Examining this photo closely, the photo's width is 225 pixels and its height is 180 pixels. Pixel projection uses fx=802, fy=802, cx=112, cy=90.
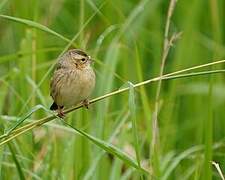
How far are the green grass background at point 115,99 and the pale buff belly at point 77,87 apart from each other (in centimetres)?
9

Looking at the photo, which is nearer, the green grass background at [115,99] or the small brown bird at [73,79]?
the green grass background at [115,99]

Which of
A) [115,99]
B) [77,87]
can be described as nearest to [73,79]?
[77,87]

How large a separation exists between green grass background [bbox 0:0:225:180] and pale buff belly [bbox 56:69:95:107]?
9 centimetres

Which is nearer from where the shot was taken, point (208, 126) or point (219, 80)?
point (208, 126)

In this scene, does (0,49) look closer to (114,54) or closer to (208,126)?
(114,54)

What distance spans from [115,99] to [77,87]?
5.19ft

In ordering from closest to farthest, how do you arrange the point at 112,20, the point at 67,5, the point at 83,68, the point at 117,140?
the point at 83,68, the point at 117,140, the point at 112,20, the point at 67,5

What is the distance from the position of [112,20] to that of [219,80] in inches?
37.2

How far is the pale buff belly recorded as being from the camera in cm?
400

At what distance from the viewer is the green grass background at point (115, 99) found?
12.4 ft

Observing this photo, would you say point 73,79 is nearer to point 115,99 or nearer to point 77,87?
point 77,87

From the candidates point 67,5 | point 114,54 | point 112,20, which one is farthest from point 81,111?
point 67,5

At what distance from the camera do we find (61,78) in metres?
4.12

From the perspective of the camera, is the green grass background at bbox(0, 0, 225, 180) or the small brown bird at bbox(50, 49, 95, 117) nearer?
the green grass background at bbox(0, 0, 225, 180)
